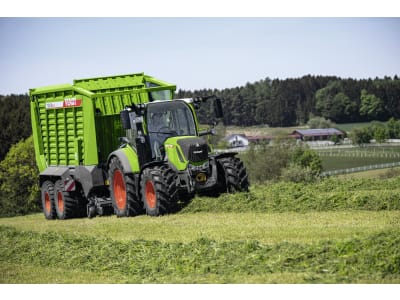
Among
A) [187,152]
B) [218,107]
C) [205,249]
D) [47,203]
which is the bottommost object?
[47,203]

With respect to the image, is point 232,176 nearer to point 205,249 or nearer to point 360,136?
point 205,249

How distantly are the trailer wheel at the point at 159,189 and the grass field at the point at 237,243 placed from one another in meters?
0.28

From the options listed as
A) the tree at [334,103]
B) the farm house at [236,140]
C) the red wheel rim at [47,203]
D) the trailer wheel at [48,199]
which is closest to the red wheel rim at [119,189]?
the trailer wheel at [48,199]

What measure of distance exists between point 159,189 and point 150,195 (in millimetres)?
682

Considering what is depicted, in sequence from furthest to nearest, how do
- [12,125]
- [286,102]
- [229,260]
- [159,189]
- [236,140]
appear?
[286,102], [236,140], [12,125], [159,189], [229,260]

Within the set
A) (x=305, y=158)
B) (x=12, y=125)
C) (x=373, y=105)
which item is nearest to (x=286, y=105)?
(x=305, y=158)

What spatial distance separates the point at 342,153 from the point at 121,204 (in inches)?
2155

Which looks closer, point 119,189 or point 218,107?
point 218,107

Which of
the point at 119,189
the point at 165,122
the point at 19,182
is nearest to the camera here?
the point at 165,122

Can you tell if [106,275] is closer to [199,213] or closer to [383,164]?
[199,213]

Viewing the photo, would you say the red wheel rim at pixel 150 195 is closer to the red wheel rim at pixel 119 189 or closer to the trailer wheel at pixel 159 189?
the trailer wheel at pixel 159 189

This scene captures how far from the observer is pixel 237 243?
10.6m

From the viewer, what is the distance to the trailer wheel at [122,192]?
16031mm

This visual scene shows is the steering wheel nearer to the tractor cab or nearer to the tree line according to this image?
the tractor cab
